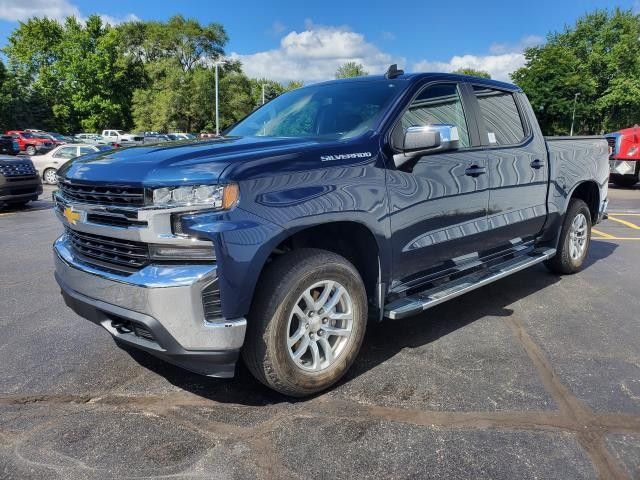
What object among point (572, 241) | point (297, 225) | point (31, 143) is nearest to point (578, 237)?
point (572, 241)

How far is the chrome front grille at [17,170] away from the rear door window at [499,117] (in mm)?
10062

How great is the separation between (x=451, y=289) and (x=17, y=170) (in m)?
10.5

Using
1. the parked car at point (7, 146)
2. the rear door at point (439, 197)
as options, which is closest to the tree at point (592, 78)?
the parked car at point (7, 146)

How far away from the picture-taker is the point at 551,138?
550cm

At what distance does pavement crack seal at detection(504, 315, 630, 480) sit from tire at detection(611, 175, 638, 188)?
14.4 m

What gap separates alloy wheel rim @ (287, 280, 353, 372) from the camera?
2986mm

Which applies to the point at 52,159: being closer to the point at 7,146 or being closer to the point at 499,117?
the point at 7,146

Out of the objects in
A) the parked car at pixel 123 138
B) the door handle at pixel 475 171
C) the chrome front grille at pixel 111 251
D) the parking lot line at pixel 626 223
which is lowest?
the parking lot line at pixel 626 223

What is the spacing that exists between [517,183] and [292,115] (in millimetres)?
2043

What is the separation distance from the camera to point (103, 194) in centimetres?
280

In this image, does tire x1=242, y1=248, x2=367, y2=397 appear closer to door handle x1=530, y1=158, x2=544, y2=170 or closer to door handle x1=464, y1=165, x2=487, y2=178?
door handle x1=464, y1=165, x2=487, y2=178

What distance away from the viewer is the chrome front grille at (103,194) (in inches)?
104

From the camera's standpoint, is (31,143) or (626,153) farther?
(31,143)

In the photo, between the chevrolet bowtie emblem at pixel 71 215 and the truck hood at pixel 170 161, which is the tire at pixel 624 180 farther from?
the chevrolet bowtie emblem at pixel 71 215
